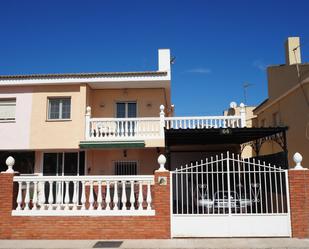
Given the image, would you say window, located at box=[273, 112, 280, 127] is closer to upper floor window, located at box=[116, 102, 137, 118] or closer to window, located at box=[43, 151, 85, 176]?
upper floor window, located at box=[116, 102, 137, 118]

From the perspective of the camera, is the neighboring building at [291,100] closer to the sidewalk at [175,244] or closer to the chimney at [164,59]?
the chimney at [164,59]

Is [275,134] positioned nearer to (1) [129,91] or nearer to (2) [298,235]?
(2) [298,235]

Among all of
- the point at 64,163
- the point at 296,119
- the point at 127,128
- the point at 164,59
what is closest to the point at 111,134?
the point at 127,128

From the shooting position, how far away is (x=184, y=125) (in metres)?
16.6

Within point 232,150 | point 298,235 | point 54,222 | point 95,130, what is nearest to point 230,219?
point 298,235

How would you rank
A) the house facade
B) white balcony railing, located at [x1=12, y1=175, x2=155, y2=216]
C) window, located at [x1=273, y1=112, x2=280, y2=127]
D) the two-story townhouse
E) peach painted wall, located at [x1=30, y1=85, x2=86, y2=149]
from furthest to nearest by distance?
window, located at [x1=273, y1=112, x2=280, y2=127], peach painted wall, located at [x1=30, y1=85, x2=86, y2=149], the two-story townhouse, the house facade, white balcony railing, located at [x1=12, y1=175, x2=155, y2=216]

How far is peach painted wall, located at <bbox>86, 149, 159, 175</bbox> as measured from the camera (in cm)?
1894

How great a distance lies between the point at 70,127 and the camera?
1794cm

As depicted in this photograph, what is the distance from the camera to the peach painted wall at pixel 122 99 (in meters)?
19.6

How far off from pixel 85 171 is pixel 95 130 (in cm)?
218

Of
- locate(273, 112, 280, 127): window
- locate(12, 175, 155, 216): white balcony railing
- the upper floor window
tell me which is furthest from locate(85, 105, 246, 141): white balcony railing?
locate(273, 112, 280, 127): window

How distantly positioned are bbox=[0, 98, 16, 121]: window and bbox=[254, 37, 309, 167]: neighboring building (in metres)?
15.1

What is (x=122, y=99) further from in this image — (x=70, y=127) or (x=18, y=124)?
(x=18, y=124)

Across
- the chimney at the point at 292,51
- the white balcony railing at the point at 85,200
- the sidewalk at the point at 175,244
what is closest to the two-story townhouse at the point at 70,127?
the white balcony railing at the point at 85,200
